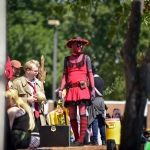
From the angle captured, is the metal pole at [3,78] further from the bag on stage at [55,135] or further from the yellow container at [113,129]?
the yellow container at [113,129]

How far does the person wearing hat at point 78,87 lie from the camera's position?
51.8ft

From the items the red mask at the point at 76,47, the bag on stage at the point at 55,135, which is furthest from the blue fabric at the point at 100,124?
the red mask at the point at 76,47

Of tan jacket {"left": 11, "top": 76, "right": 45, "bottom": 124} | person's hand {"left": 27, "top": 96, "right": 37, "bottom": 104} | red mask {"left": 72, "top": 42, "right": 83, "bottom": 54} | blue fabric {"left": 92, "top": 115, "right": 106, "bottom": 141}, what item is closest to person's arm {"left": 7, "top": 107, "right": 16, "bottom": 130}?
person's hand {"left": 27, "top": 96, "right": 37, "bottom": 104}

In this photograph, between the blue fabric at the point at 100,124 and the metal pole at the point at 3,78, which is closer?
the metal pole at the point at 3,78

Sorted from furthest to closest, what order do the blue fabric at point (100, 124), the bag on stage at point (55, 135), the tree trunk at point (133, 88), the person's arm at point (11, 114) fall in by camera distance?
the blue fabric at point (100, 124) < the bag on stage at point (55, 135) < the person's arm at point (11, 114) < the tree trunk at point (133, 88)

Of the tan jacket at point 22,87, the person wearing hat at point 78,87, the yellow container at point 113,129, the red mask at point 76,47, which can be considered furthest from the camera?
the yellow container at point 113,129

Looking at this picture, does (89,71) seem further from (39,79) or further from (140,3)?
(140,3)

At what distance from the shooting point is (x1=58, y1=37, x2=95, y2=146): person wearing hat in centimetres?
1578

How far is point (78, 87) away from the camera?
52.0 ft

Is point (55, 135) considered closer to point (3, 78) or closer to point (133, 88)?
point (3, 78)

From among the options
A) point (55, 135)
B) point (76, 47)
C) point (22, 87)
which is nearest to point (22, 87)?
point (22, 87)

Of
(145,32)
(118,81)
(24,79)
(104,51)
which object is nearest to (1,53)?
(24,79)

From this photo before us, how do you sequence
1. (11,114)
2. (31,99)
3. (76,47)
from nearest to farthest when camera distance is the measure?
(11,114) < (31,99) < (76,47)

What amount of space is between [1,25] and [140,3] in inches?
72.2
